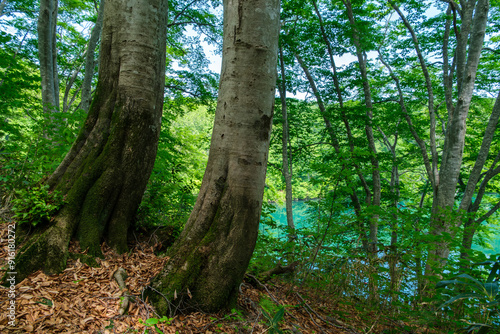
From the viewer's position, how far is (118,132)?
2.72m

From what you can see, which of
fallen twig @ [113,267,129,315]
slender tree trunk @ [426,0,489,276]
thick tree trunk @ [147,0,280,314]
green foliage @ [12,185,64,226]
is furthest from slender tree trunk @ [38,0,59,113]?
slender tree trunk @ [426,0,489,276]

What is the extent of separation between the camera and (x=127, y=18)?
2738 millimetres

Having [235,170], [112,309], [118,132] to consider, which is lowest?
[112,309]

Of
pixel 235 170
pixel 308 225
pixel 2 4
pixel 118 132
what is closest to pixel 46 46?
pixel 118 132

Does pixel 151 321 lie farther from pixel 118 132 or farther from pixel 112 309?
pixel 118 132

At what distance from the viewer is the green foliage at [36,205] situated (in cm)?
228

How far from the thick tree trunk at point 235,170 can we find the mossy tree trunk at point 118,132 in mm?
1004

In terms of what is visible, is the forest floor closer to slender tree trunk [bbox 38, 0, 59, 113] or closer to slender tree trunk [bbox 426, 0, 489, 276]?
slender tree trunk [bbox 38, 0, 59, 113]

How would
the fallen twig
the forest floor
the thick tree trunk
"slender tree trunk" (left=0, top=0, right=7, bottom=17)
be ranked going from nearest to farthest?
the forest floor, the fallen twig, the thick tree trunk, "slender tree trunk" (left=0, top=0, right=7, bottom=17)

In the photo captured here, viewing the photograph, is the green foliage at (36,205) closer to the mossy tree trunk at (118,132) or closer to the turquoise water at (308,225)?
the mossy tree trunk at (118,132)

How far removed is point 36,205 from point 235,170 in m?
1.81

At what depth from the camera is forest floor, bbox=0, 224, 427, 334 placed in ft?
5.57

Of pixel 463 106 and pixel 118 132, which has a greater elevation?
pixel 463 106

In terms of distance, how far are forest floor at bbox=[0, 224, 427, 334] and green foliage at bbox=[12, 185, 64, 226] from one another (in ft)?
1.02
